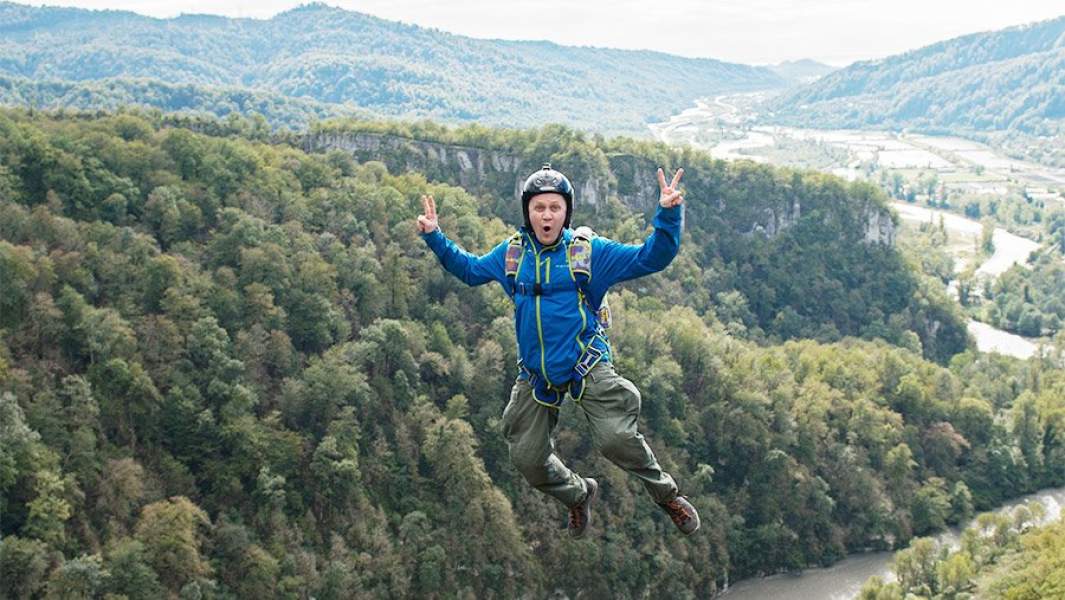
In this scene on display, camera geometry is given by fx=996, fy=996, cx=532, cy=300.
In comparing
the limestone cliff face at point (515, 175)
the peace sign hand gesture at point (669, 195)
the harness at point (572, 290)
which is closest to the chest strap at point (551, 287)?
the harness at point (572, 290)

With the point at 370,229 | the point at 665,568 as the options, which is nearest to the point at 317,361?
the point at 370,229

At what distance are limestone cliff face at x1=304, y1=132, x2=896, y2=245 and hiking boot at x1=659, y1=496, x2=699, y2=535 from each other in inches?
3188

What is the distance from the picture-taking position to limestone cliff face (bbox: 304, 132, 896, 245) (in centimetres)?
9919

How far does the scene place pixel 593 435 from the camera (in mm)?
11203

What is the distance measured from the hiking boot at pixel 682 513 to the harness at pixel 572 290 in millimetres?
1874

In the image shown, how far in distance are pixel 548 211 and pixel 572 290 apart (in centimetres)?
89

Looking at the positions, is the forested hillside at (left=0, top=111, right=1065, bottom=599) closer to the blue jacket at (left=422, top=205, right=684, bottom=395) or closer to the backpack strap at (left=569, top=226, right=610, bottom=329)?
the blue jacket at (left=422, top=205, right=684, bottom=395)

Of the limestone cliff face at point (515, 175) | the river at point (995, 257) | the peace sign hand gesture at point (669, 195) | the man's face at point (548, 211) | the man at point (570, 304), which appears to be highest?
the peace sign hand gesture at point (669, 195)

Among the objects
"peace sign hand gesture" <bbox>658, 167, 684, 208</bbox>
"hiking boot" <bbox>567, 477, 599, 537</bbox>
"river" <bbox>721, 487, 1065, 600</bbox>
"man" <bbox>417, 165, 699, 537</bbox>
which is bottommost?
"river" <bbox>721, 487, 1065, 600</bbox>

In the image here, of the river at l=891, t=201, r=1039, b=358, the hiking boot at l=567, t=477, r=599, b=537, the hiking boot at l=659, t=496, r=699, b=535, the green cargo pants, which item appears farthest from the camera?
the river at l=891, t=201, r=1039, b=358

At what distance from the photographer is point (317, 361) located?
58.5 meters

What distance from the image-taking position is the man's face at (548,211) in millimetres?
10594

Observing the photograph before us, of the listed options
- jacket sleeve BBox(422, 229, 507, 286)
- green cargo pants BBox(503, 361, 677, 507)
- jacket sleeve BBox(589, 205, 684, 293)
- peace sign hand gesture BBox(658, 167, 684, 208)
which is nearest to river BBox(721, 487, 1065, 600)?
green cargo pants BBox(503, 361, 677, 507)

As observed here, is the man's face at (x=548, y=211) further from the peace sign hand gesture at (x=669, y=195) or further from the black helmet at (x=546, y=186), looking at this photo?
the peace sign hand gesture at (x=669, y=195)
